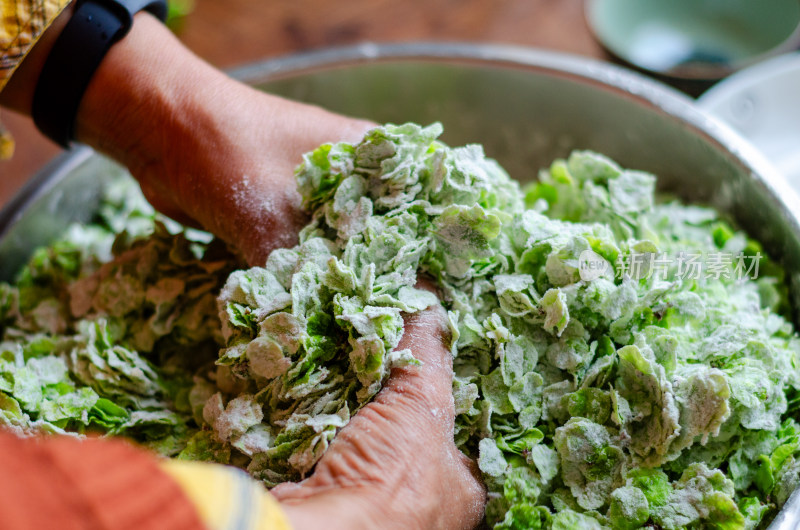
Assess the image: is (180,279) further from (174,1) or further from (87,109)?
(174,1)

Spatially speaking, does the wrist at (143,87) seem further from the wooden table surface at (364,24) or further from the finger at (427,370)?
the wooden table surface at (364,24)

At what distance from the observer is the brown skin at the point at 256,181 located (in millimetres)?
439

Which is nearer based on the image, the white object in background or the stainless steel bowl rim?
the stainless steel bowl rim

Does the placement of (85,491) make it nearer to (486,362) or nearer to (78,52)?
(486,362)

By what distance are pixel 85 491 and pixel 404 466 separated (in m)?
0.22

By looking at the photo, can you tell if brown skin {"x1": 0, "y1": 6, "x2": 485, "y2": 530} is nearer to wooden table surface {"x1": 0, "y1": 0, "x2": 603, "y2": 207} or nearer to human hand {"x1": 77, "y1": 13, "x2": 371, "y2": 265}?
human hand {"x1": 77, "y1": 13, "x2": 371, "y2": 265}

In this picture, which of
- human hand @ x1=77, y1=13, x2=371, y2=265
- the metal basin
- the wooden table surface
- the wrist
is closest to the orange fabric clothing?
human hand @ x1=77, y1=13, x2=371, y2=265

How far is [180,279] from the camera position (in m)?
0.66

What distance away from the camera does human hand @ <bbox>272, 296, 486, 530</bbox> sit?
0.40 m
